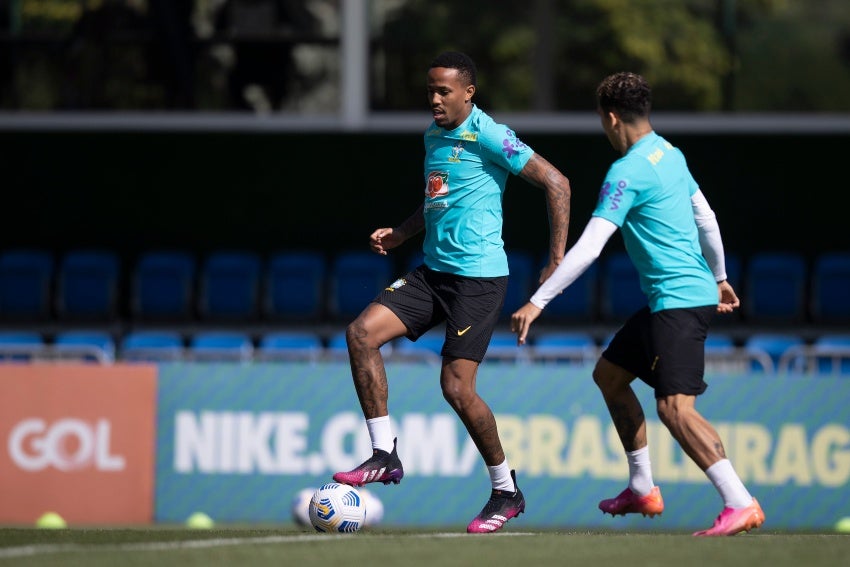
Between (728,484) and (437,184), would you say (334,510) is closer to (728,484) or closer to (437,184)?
(437,184)

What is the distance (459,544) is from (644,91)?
2.41 meters

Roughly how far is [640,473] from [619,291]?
333 inches

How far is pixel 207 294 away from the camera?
15.9m

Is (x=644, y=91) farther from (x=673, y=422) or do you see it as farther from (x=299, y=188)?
(x=299, y=188)

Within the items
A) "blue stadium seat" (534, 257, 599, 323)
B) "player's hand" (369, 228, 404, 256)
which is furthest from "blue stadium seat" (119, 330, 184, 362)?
"player's hand" (369, 228, 404, 256)

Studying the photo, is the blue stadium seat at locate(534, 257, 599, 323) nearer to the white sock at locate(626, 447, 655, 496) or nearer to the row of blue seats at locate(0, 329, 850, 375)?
the row of blue seats at locate(0, 329, 850, 375)

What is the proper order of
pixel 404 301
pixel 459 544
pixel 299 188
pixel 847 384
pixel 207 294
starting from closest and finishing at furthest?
pixel 459 544 < pixel 404 301 < pixel 847 384 < pixel 207 294 < pixel 299 188

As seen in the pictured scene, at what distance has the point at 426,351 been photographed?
12.3m

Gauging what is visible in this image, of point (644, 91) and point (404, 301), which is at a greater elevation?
point (644, 91)

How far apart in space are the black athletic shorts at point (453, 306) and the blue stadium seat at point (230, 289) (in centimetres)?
878

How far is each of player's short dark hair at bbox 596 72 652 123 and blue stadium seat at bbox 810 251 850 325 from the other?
941cm

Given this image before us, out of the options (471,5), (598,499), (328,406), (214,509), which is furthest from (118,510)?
(471,5)

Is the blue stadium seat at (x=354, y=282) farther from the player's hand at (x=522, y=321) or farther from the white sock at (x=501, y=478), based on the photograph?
the player's hand at (x=522, y=321)

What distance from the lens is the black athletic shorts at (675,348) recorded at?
6699 millimetres
